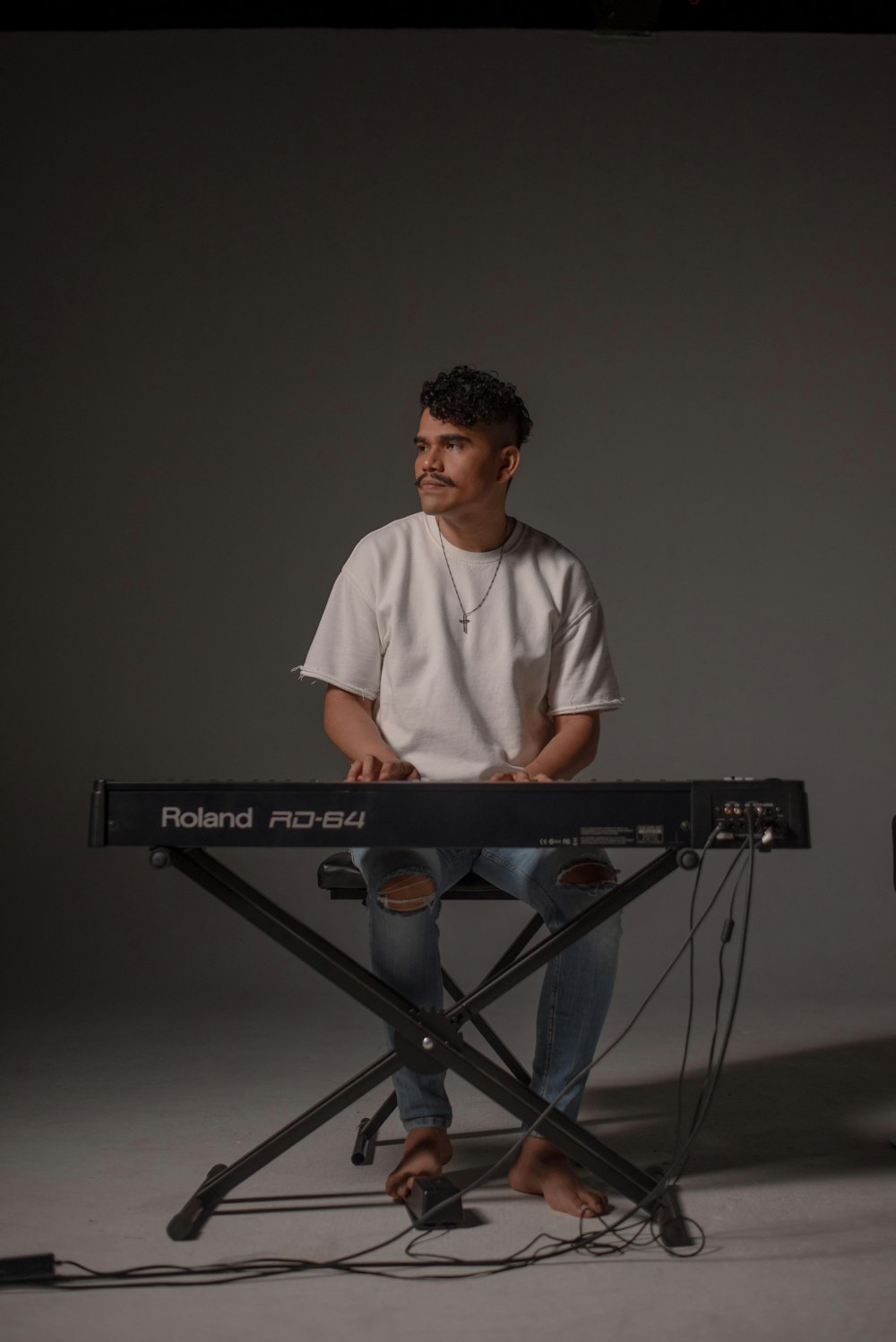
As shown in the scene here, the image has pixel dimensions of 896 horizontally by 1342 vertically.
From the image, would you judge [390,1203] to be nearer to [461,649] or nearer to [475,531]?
[461,649]

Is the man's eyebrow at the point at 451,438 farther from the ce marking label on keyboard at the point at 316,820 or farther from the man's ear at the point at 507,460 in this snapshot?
the ce marking label on keyboard at the point at 316,820

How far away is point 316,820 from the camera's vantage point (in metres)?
1.78

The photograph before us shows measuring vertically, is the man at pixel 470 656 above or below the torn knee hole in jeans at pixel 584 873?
above

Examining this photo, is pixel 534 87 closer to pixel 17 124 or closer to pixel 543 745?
pixel 17 124

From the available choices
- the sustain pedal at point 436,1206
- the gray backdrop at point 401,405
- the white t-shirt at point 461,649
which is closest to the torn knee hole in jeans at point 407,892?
the white t-shirt at point 461,649

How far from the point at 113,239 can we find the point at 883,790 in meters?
2.80

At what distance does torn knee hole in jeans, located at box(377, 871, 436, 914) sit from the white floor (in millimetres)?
446

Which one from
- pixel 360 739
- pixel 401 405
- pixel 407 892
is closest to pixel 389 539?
pixel 360 739

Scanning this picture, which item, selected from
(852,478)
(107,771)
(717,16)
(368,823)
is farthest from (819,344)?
(368,823)

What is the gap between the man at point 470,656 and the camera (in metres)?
2.15

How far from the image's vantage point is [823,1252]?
1857 millimetres

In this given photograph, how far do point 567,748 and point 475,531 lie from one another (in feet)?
1.35

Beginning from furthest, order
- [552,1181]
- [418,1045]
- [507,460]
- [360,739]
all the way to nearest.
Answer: [507,460] < [360,739] < [552,1181] < [418,1045]

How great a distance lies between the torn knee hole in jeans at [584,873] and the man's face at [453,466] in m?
0.65
